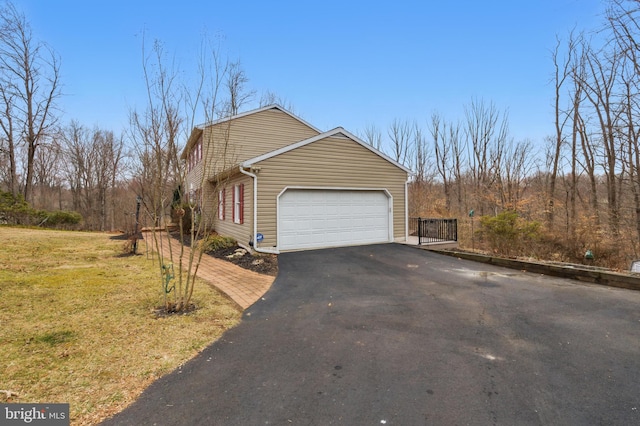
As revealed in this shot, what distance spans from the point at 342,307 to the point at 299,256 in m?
4.43

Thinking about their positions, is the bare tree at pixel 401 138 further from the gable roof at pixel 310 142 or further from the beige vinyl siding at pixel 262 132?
the gable roof at pixel 310 142

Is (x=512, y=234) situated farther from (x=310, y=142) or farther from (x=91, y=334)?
(x=91, y=334)

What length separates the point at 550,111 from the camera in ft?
54.5

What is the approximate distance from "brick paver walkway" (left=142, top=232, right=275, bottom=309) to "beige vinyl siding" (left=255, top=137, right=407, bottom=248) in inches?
75.3

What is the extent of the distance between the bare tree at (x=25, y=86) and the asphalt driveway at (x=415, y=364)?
25757 millimetres

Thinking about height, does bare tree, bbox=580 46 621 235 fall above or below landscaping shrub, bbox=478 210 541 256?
above

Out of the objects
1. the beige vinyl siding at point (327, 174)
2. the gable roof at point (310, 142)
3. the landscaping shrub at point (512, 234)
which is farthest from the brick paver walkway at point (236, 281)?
the landscaping shrub at point (512, 234)

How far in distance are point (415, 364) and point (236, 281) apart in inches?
174

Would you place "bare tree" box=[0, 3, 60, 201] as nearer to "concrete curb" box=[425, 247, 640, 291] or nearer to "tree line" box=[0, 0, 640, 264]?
"tree line" box=[0, 0, 640, 264]

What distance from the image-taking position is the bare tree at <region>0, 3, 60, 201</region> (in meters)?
19.9

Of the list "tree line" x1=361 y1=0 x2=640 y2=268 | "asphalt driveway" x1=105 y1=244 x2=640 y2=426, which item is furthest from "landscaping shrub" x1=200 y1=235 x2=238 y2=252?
"tree line" x1=361 y1=0 x2=640 y2=268

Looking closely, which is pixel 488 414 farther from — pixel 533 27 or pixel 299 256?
pixel 533 27

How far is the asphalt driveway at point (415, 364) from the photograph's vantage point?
2.40 metres

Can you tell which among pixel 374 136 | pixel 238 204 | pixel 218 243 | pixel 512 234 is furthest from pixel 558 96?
pixel 218 243
